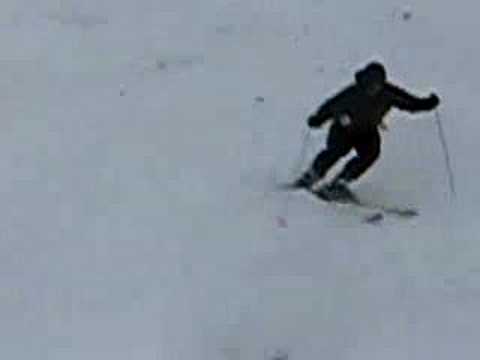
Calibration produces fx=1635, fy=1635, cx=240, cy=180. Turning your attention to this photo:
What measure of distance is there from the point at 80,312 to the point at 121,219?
5.02 ft

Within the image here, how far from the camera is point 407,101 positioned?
36.9 ft


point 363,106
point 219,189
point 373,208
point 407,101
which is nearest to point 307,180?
point 373,208

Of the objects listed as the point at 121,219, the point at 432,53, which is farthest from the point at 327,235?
the point at 432,53

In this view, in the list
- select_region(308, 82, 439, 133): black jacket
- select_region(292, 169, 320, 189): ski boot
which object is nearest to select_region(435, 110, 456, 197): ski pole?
select_region(308, 82, 439, 133): black jacket

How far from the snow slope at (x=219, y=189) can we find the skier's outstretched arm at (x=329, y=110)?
631 mm

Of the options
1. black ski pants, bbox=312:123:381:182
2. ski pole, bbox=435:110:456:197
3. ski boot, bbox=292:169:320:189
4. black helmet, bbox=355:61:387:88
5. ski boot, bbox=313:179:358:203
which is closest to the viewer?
black helmet, bbox=355:61:387:88

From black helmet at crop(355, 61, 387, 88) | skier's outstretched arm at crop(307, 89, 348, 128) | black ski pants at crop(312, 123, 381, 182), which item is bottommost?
black ski pants at crop(312, 123, 381, 182)

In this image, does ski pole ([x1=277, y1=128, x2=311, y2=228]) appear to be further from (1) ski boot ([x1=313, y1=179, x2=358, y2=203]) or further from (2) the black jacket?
(2) the black jacket

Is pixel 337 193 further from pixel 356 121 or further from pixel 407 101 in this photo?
pixel 407 101

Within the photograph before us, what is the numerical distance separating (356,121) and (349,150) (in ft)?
1.08

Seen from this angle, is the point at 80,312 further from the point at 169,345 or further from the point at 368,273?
the point at 368,273

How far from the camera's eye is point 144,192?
465 inches

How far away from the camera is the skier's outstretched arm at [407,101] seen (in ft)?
36.7

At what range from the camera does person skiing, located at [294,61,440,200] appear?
11047mm
